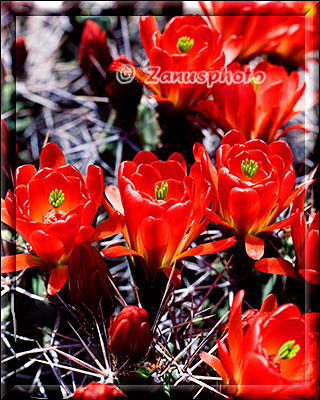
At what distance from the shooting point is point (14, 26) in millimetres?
898

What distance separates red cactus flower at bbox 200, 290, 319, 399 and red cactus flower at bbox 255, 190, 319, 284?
0.21 ft

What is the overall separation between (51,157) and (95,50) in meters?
0.25

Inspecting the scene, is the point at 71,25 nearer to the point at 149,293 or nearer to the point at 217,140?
the point at 217,140

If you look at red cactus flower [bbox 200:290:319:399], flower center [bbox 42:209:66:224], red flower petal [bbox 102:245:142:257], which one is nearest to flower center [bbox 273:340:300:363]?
red cactus flower [bbox 200:290:319:399]

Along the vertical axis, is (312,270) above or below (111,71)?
below

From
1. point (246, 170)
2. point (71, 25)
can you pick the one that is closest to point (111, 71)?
point (71, 25)

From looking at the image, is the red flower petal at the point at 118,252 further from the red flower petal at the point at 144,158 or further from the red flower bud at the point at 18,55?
the red flower bud at the point at 18,55

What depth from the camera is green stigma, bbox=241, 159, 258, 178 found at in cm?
70

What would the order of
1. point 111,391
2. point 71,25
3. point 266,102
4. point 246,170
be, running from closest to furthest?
point 111,391 < point 246,170 < point 266,102 < point 71,25

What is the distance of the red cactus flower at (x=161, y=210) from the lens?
639 millimetres

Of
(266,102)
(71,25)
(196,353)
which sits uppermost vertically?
(71,25)

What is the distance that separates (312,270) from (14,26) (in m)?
0.65

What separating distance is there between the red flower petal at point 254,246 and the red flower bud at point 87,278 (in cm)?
20

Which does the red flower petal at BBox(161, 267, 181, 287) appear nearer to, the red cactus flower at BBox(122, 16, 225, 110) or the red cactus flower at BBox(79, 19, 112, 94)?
the red cactus flower at BBox(122, 16, 225, 110)
